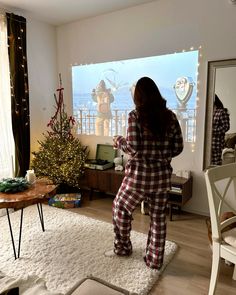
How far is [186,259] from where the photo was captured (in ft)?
6.98

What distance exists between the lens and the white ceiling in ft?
9.61

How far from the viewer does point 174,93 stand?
9.87 feet

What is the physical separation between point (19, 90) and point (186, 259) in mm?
2791

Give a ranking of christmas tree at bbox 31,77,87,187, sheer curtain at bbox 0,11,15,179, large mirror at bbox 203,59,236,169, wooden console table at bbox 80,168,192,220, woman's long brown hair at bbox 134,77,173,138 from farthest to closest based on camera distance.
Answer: christmas tree at bbox 31,77,87,187, sheer curtain at bbox 0,11,15,179, wooden console table at bbox 80,168,192,220, large mirror at bbox 203,59,236,169, woman's long brown hair at bbox 134,77,173,138

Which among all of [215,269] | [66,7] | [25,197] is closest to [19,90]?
[66,7]

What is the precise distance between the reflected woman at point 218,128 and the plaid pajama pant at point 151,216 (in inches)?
47.1

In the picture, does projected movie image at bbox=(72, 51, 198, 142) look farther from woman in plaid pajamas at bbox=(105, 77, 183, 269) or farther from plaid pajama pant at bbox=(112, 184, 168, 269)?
plaid pajama pant at bbox=(112, 184, 168, 269)

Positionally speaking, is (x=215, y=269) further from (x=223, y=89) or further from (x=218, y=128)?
(x=223, y=89)

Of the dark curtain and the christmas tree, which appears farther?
the christmas tree

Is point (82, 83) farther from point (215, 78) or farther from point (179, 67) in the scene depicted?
point (215, 78)

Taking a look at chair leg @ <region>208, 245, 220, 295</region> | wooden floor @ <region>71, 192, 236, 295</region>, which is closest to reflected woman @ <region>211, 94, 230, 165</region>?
wooden floor @ <region>71, 192, 236, 295</region>

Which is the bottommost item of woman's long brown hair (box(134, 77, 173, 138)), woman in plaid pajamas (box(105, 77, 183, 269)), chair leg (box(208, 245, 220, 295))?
chair leg (box(208, 245, 220, 295))

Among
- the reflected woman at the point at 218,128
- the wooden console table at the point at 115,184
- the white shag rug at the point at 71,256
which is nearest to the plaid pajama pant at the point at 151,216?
the white shag rug at the point at 71,256

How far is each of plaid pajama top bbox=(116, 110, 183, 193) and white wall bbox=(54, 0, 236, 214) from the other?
1191mm
